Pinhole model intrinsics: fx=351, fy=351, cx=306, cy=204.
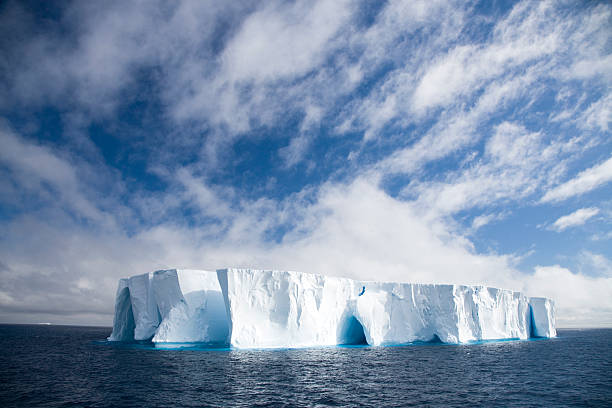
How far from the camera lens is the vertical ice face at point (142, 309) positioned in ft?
79.8

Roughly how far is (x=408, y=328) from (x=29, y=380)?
2233 cm

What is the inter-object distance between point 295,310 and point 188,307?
658cm

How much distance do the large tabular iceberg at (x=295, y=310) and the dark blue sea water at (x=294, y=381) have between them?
9.41 feet

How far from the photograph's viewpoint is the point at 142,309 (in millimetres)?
24562

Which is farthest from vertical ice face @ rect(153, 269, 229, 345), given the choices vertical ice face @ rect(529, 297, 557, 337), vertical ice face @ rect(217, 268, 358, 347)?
vertical ice face @ rect(529, 297, 557, 337)

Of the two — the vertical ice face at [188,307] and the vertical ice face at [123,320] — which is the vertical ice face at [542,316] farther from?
the vertical ice face at [123,320]

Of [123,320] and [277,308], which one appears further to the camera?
[123,320]

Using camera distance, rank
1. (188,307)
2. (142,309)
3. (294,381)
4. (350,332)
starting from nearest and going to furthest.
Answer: (294,381) < (188,307) < (142,309) < (350,332)

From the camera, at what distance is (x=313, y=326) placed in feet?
73.9

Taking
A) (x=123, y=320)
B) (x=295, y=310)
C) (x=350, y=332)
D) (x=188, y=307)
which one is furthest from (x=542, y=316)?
(x=123, y=320)

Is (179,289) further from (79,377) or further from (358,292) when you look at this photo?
(358,292)

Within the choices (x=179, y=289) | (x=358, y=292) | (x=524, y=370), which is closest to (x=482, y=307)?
(x=358, y=292)

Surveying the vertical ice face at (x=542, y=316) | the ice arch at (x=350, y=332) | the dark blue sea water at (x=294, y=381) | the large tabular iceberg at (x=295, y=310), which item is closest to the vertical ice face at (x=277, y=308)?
the large tabular iceberg at (x=295, y=310)

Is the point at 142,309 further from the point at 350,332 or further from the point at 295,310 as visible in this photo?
the point at 350,332
